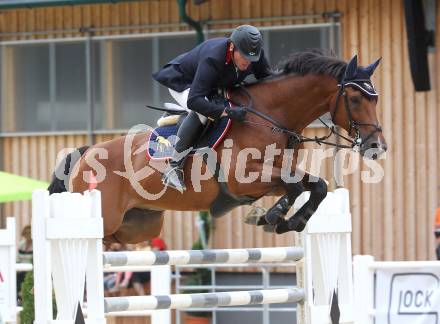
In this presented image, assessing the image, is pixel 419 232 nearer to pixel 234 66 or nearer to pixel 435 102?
pixel 435 102

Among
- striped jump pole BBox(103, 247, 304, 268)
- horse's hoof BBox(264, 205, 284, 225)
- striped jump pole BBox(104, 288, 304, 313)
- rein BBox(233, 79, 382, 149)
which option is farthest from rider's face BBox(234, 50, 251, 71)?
striped jump pole BBox(104, 288, 304, 313)

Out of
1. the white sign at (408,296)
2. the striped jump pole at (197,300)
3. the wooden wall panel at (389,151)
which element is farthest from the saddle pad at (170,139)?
the wooden wall panel at (389,151)

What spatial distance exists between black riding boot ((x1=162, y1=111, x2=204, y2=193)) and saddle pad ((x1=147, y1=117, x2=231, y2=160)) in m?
0.08

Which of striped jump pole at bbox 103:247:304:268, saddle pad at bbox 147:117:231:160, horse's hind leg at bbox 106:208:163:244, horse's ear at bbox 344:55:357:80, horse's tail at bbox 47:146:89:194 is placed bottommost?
striped jump pole at bbox 103:247:304:268

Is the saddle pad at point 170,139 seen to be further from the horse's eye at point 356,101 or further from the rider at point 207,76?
the horse's eye at point 356,101

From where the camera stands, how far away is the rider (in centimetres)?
704

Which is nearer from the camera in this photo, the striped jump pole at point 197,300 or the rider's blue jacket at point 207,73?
the striped jump pole at point 197,300

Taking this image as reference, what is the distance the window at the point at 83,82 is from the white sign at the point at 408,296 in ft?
19.6

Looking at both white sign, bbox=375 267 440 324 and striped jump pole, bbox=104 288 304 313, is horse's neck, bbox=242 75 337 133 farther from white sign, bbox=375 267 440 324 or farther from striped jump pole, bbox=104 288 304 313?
white sign, bbox=375 267 440 324

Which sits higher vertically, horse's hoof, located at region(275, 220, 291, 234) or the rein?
the rein

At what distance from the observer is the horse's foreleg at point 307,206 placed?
22.7 ft

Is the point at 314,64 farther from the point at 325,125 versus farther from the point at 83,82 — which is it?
the point at 83,82

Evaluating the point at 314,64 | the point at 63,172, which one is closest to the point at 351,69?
the point at 314,64

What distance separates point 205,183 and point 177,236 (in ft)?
20.6
